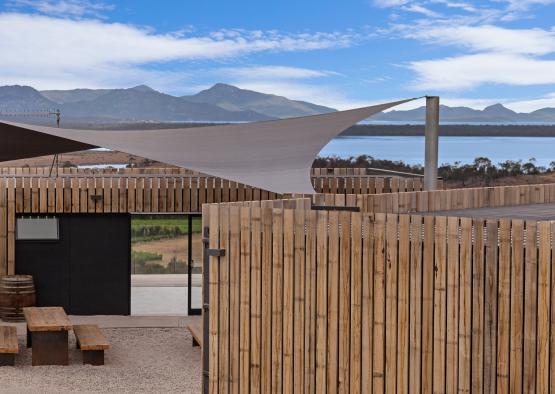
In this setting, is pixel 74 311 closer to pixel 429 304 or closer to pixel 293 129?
pixel 293 129

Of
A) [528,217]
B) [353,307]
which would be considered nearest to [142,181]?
[528,217]

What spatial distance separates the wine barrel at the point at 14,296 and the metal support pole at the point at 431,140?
6.33 meters

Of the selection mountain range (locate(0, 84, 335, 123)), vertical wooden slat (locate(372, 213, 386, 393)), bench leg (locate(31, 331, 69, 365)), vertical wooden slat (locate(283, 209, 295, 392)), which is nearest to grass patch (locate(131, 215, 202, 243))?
bench leg (locate(31, 331, 69, 365))

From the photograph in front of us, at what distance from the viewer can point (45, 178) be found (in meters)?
15.0

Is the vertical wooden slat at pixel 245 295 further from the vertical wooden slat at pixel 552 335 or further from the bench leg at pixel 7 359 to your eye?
the bench leg at pixel 7 359

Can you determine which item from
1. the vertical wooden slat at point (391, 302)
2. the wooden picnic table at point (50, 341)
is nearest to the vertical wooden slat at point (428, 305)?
Result: the vertical wooden slat at point (391, 302)

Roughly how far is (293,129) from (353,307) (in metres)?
5.02

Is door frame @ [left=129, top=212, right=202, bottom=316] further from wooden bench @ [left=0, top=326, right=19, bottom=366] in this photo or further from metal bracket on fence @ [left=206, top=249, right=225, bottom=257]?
metal bracket on fence @ [left=206, top=249, right=225, bottom=257]

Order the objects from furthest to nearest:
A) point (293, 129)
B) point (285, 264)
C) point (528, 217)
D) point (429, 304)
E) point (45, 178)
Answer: point (45, 178) → point (293, 129) → point (528, 217) → point (285, 264) → point (429, 304)

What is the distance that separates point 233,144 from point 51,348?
10.9 feet

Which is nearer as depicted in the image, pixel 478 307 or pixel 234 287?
pixel 478 307

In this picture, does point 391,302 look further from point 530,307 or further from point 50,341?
point 50,341

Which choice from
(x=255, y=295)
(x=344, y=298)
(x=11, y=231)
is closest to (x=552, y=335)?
(x=344, y=298)

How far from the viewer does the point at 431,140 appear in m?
12.4
